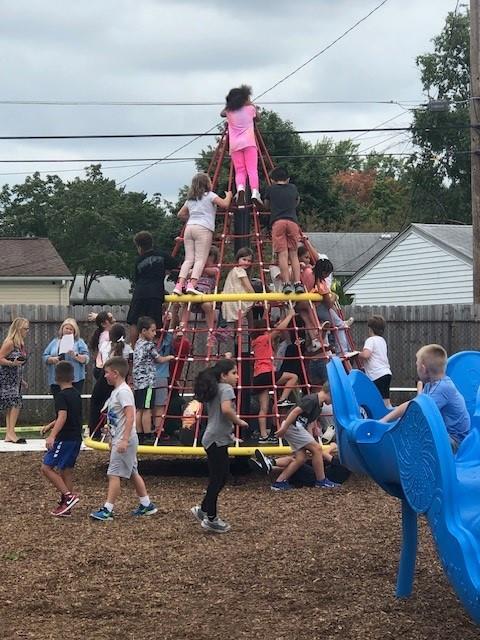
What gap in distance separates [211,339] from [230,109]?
9.04 feet

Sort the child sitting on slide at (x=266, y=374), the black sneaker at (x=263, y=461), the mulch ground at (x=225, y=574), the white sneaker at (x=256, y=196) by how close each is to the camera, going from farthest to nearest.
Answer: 1. the white sneaker at (x=256, y=196)
2. the child sitting on slide at (x=266, y=374)
3. the black sneaker at (x=263, y=461)
4. the mulch ground at (x=225, y=574)

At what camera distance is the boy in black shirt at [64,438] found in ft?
29.6

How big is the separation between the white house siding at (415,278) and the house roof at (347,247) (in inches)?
425

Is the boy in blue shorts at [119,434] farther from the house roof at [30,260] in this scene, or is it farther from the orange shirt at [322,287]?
the house roof at [30,260]

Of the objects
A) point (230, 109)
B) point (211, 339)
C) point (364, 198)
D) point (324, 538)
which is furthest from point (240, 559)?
point (364, 198)

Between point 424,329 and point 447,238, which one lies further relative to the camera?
point 447,238

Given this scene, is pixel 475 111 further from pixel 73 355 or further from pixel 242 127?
pixel 73 355

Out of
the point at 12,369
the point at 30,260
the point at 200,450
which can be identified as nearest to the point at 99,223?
the point at 30,260

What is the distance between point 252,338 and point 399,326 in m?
7.65

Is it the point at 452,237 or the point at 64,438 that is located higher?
the point at 452,237

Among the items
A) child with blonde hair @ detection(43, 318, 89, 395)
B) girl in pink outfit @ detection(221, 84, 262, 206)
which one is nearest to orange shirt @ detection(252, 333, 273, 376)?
girl in pink outfit @ detection(221, 84, 262, 206)

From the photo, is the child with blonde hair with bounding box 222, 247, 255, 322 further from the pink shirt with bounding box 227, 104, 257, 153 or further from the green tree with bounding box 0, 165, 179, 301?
the green tree with bounding box 0, 165, 179, 301

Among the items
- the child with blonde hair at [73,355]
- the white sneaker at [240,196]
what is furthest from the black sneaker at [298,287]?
the child with blonde hair at [73,355]

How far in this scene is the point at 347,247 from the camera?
154 feet
